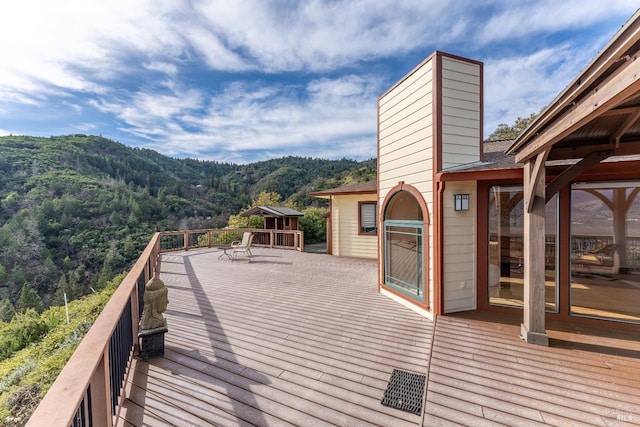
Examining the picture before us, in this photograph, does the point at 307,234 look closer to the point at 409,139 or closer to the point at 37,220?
the point at 409,139

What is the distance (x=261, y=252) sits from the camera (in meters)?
11.4

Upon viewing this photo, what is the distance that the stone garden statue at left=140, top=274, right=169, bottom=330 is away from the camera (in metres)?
3.13

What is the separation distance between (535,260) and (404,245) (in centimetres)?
214

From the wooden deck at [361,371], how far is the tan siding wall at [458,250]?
0.34 meters

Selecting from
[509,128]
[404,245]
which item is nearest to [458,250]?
[404,245]

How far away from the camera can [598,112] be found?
1.83 m

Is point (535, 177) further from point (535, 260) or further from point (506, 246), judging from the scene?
point (506, 246)

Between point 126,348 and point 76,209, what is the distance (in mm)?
47393

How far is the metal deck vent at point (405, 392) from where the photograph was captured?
233cm

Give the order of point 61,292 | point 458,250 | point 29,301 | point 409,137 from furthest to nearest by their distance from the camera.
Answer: point 61,292 → point 29,301 → point 409,137 → point 458,250

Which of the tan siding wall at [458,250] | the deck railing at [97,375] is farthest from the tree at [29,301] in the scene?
the tan siding wall at [458,250]

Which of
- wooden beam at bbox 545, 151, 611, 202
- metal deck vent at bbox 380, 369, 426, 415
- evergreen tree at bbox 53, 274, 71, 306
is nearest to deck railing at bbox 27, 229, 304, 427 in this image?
metal deck vent at bbox 380, 369, 426, 415

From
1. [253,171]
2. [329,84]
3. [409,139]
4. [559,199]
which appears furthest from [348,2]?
[253,171]

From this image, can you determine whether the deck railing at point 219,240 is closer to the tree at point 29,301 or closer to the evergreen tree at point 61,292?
the evergreen tree at point 61,292
